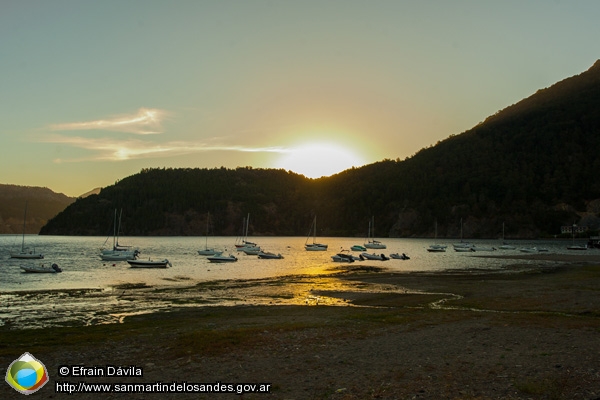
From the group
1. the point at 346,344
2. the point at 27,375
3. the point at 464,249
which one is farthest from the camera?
the point at 464,249

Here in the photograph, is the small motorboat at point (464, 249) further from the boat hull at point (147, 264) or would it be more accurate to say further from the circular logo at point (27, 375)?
the circular logo at point (27, 375)

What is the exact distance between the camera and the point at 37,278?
55781 millimetres

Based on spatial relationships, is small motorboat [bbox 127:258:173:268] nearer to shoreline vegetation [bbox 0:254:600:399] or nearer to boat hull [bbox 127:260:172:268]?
boat hull [bbox 127:260:172:268]

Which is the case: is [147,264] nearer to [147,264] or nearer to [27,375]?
[147,264]

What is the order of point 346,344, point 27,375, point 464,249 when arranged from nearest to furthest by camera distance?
1. point 27,375
2. point 346,344
3. point 464,249

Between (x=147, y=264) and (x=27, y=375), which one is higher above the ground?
(x=27, y=375)

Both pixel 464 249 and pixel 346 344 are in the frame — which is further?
pixel 464 249

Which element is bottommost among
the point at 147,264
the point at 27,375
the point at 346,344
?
the point at 147,264

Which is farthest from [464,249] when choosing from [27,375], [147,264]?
[27,375]

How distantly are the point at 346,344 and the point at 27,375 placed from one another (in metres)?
10.5

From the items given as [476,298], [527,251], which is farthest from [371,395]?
[527,251]

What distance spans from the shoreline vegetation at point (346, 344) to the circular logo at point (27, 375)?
31 centimetres

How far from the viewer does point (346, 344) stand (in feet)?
61.4

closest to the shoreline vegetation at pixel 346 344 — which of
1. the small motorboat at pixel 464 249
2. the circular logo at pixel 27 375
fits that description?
the circular logo at pixel 27 375
